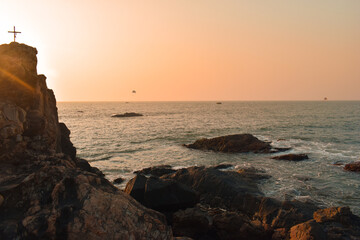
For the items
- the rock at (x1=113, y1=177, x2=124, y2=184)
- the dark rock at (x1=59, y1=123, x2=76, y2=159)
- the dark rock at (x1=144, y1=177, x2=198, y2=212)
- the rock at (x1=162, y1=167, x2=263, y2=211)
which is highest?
the dark rock at (x1=59, y1=123, x2=76, y2=159)

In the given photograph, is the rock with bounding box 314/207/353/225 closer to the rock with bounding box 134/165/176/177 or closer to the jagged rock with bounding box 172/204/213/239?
the jagged rock with bounding box 172/204/213/239

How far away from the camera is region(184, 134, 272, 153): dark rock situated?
3494 centimetres

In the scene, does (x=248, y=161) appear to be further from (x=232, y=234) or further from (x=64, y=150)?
(x=64, y=150)

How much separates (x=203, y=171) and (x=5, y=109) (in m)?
13.9

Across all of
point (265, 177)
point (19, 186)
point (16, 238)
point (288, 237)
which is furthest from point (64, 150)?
point (265, 177)

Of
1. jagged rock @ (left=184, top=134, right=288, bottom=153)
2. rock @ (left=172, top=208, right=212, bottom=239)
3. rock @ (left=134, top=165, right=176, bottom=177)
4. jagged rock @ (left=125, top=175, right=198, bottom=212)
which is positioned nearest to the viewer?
rock @ (left=172, top=208, right=212, bottom=239)

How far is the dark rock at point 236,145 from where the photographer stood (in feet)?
115

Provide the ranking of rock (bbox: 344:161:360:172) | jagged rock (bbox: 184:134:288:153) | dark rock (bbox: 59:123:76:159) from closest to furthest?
dark rock (bbox: 59:123:76:159) → rock (bbox: 344:161:360:172) → jagged rock (bbox: 184:134:288:153)

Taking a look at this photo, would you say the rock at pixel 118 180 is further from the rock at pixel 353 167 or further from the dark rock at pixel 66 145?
the rock at pixel 353 167

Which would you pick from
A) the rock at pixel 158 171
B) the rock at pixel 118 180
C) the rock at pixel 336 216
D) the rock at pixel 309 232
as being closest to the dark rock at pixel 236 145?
the rock at pixel 158 171

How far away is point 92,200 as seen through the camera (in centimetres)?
580

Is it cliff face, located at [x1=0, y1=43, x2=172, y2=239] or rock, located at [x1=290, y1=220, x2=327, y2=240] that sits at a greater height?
cliff face, located at [x1=0, y1=43, x2=172, y2=239]

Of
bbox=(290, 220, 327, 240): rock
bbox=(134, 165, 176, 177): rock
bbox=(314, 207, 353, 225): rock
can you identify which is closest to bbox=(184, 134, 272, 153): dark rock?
bbox=(134, 165, 176, 177): rock

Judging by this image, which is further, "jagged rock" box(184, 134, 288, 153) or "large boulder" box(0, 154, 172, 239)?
"jagged rock" box(184, 134, 288, 153)
